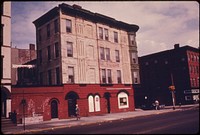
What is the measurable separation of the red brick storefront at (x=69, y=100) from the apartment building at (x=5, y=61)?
139cm

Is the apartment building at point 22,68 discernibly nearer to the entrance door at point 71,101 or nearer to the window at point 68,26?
the entrance door at point 71,101

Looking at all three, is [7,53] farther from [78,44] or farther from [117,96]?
[117,96]

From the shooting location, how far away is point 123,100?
38688mm

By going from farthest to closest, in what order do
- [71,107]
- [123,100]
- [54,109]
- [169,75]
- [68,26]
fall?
1. [169,75]
2. [123,100]
3. [68,26]
4. [71,107]
5. [54,109]

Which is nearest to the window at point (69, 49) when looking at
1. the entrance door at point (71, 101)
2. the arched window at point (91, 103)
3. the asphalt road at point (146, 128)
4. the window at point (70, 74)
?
the window at point (70, 74)

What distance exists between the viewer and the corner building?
29703 mm

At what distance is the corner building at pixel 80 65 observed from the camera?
1169 inches

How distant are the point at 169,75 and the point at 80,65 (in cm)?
3335

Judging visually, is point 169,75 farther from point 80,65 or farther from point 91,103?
point 80,65

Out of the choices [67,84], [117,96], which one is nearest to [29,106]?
[67,84]

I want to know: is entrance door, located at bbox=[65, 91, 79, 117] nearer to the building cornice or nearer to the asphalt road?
the asphalt road

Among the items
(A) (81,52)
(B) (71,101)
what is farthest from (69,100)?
(A) (81,52)

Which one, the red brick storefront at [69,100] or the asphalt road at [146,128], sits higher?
the red brick storefront at [69,100]

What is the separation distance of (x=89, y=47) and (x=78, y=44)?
2204 millimetres
